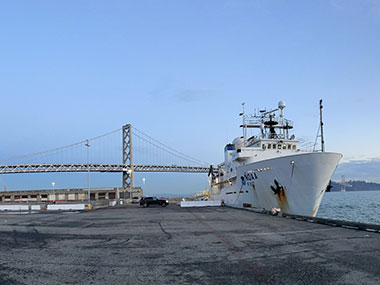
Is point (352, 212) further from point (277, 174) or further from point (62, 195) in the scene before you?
point (62, 195)

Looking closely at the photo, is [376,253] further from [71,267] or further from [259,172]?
[259,172]

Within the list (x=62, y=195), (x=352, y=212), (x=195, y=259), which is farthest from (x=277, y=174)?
(x=62, y=195)

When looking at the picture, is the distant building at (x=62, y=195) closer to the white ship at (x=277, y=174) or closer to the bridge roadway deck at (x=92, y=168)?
the bridge roadway deck at (x=92, y=168)

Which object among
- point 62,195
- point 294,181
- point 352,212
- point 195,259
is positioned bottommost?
point 352,212

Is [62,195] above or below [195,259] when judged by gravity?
below

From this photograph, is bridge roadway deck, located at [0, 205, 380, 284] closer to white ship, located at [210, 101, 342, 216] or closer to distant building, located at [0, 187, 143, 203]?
white ship, located at [210, 101, 342, 216]

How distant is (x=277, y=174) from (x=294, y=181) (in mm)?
1719

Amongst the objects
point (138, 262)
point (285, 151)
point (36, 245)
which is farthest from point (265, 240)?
point (285, 151)

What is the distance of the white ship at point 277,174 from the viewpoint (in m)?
25.7

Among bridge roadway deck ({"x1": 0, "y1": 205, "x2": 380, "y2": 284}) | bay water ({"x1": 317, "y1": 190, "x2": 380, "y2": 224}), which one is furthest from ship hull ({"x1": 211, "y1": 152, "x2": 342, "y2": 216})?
bay water ({"x1": 317, "y1": 190, "x2": 380, "y2": 224})

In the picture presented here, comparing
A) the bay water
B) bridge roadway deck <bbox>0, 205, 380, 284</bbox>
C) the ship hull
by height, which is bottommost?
the bay water

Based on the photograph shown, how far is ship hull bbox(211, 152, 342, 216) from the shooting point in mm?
25438

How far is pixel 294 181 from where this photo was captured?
2659 centimetres

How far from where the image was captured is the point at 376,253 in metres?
9.60
